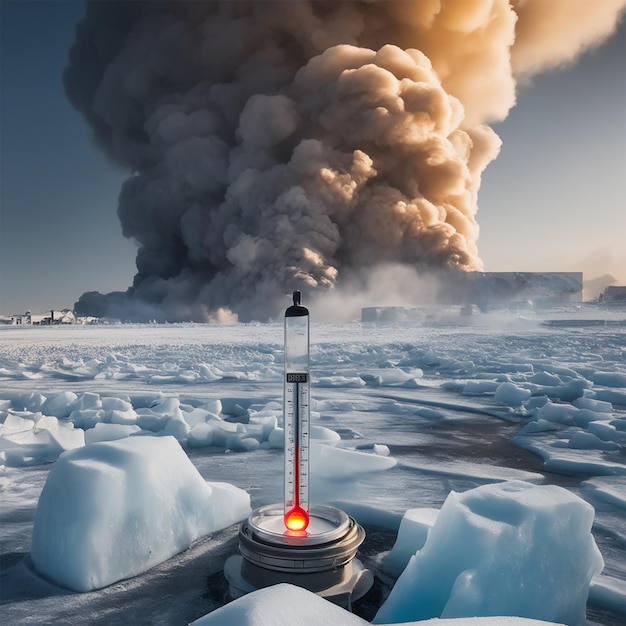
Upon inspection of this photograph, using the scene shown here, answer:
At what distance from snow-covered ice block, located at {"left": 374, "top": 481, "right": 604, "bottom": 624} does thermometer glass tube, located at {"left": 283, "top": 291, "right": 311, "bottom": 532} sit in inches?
14.1

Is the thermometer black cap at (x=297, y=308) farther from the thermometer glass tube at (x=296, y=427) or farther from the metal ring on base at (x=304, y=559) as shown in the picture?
the metal ring on base at (x=304, y=559)

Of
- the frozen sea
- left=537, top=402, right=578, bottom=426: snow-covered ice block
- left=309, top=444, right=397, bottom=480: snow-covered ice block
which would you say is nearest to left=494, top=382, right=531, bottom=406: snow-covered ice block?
the frozen sea

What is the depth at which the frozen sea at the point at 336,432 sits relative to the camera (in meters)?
1.48

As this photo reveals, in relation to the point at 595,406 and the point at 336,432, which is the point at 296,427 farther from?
the point at 595,406

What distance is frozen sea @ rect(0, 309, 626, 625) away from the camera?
1.48m

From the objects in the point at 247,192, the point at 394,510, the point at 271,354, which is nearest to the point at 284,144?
the point at 247,192

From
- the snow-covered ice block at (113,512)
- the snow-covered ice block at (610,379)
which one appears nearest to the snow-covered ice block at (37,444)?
the snow-covered ice block at (113,512)

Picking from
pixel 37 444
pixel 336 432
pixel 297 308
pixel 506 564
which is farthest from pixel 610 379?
pixel 37 444

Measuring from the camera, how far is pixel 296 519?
158 centimetres

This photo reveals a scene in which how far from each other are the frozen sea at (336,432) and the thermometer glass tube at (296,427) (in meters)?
0.27

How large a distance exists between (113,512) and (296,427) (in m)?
0.56

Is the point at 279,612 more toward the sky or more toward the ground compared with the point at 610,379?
more toward the sky

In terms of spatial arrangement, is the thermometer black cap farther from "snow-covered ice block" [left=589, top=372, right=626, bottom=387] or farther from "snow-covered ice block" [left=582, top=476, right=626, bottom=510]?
"snow-covered ice block" [left=589, top=372, right=626, bottom=387]

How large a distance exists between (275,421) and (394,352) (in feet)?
19.1
